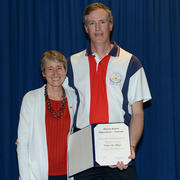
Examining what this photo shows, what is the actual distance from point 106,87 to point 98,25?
469 millimetres

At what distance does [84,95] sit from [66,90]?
30cm

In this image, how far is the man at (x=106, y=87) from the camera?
6.77 feet

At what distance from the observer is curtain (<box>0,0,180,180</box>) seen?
3.21 metres

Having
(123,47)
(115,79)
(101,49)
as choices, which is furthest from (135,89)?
(123,47)

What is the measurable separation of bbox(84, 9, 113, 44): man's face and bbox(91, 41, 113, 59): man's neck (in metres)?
0.05

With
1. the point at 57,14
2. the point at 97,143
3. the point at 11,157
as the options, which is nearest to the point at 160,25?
the point at 57,14

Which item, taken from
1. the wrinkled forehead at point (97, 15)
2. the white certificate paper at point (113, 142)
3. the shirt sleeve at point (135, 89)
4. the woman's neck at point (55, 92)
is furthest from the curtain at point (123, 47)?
the white certificate paper at point (113, 142)

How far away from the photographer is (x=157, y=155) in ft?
10.9

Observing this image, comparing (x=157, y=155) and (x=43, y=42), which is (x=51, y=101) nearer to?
(x=43, y=42)

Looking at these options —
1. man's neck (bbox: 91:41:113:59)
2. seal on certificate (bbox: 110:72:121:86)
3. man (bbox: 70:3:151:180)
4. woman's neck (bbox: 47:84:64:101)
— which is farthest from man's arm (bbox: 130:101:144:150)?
woman's neck (bbox: 47:84:64:101)

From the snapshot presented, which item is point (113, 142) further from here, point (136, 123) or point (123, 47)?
point (123, 47)

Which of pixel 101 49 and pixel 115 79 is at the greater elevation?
pixel 101 49

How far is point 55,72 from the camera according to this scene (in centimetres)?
227

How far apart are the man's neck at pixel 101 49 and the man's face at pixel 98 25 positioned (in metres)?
0.05
